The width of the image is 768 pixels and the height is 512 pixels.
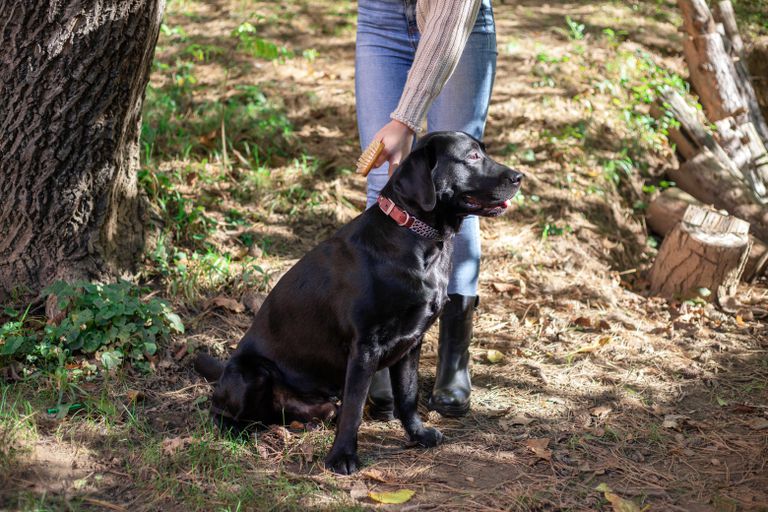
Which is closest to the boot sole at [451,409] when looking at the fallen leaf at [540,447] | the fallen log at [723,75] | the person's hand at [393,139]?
the fallen leaf at [540,447]

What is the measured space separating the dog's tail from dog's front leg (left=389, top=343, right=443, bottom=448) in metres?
0.84

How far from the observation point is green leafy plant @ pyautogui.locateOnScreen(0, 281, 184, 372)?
334cm

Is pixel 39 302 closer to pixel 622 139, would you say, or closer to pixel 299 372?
pixel 299 372

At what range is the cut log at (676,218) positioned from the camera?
5277 millimetres

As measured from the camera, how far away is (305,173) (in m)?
5.34

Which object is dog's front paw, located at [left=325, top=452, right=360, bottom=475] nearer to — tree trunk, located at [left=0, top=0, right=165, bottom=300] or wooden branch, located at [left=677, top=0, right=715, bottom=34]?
tree trunk, located at [left=0, top=0, right=165, bottom=300]

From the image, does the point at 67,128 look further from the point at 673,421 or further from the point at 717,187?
the point at 717,187

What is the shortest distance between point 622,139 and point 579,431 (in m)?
3.75

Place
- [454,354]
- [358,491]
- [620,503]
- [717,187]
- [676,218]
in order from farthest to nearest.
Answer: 1. [717,187]
2. [676,218]
3. [454,354]
4. [358,491]
5. [620,503]

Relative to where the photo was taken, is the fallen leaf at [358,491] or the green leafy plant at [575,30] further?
the green leafy plant at [575,30]

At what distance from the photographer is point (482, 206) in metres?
2.91

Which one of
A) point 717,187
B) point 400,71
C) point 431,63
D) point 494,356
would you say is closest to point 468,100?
point 400,71

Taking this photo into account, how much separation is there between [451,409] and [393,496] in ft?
2.45

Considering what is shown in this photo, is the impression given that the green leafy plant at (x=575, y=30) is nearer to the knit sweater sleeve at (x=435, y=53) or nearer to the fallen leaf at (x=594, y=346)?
the fallen leaf at (x=594, y=346)
